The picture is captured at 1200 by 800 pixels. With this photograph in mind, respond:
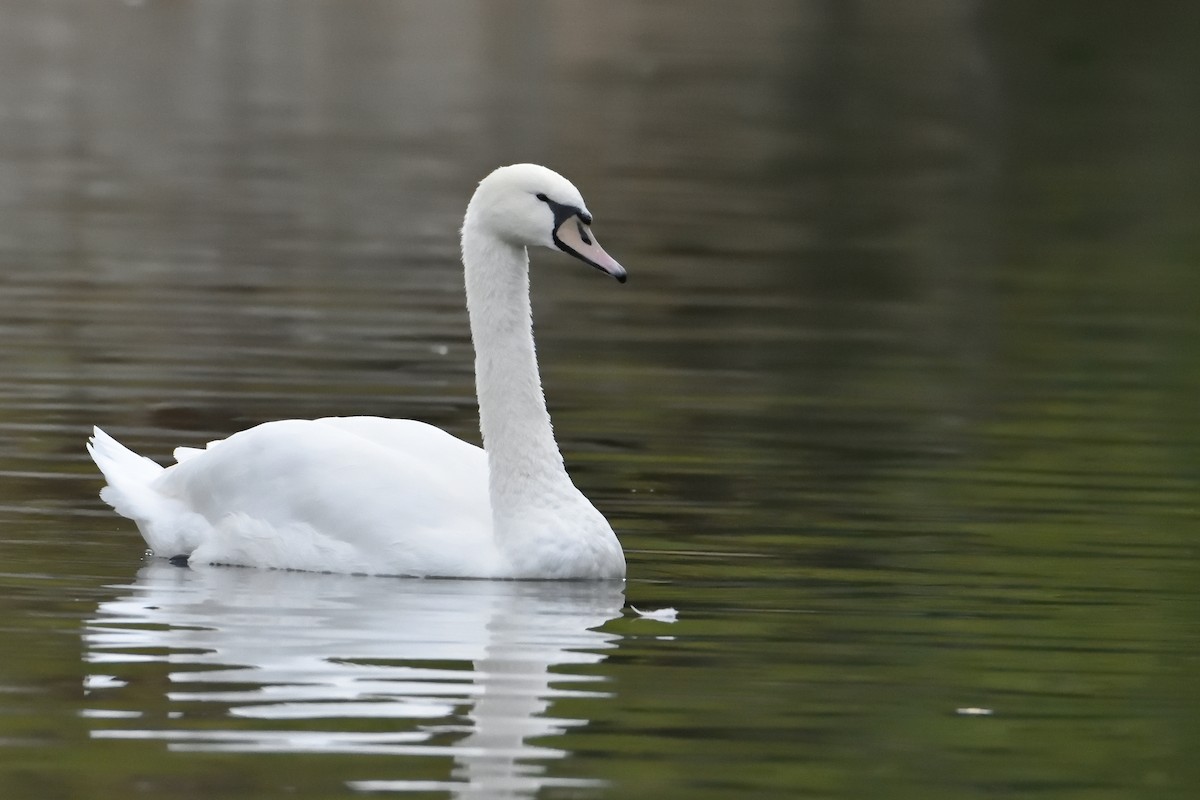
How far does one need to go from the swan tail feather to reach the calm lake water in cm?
18

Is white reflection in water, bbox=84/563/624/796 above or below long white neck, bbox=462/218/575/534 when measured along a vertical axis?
below

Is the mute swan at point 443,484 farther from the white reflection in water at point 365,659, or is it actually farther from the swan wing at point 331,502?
the white reflection in water at point 365,659

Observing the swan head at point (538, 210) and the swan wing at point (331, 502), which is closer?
the swan wing at point (331, 502)

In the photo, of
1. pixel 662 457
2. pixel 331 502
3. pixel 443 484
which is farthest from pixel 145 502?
pixel 662 457

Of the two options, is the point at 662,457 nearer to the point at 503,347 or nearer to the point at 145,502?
the point at 503,347

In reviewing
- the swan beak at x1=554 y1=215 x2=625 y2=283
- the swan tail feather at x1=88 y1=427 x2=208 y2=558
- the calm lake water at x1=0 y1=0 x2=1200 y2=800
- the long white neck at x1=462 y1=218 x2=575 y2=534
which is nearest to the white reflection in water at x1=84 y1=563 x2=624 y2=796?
the calm lake water at x1=0 y1=0 x2=1200 y2=800

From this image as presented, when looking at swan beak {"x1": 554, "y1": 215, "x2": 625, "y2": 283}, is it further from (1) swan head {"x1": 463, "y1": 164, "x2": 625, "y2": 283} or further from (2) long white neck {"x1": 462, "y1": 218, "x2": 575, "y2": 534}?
(2) long white neck {"x1": 462, "y1": 218, "x2": 575, "y2": 534}

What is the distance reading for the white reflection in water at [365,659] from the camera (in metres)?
7.84

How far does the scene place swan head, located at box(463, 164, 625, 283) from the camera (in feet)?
35.2

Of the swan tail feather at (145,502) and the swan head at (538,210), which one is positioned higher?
the swan head at (538,210)

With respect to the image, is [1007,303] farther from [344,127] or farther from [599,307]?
[344,127]

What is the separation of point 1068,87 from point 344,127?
1958 centimetres

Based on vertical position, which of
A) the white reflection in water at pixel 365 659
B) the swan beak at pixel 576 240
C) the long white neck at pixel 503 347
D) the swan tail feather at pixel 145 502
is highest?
the swan beak at pixel 576 240

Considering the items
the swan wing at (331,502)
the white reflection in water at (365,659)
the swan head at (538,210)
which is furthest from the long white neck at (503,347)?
the white reflection in water at (365,659)
